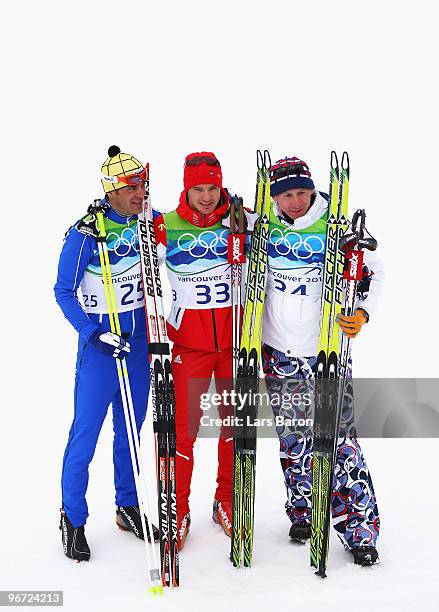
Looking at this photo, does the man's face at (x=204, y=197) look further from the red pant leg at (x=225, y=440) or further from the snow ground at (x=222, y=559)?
the snow ground at (x=222, y=559)

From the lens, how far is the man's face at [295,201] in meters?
3.72

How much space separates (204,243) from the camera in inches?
153

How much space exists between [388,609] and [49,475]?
99.0 inches

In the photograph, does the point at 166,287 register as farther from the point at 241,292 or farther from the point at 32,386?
the point at 32,386

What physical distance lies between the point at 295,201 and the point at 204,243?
1.61 ft

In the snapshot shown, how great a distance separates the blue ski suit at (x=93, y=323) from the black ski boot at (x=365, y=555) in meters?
1.27

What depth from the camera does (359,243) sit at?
145 inches

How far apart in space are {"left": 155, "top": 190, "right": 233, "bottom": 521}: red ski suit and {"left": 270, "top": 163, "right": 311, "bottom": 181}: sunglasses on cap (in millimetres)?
319

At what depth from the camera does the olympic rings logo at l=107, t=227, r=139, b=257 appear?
3834 millimetres

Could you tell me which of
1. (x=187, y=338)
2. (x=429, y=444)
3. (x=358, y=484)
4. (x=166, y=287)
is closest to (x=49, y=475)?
(x=166, y=287)

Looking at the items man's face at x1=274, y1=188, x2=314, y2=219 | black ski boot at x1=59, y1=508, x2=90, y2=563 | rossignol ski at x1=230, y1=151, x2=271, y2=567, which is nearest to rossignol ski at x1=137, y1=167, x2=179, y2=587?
rossignol ski at x1=230, y1=151, x2=271, y2=567

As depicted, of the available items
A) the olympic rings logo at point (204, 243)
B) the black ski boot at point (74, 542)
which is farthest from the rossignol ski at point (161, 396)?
the black ski boot at point (74, 542)

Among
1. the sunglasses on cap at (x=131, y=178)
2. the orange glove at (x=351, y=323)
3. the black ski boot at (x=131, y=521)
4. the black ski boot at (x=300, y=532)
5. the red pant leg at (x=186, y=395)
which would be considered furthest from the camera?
the black ski boot at (x=131, y=521)

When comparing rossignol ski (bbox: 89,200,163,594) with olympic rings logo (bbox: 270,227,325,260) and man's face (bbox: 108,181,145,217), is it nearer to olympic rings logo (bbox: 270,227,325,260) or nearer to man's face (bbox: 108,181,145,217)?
man's face (bbox: 108,181,145,217)
